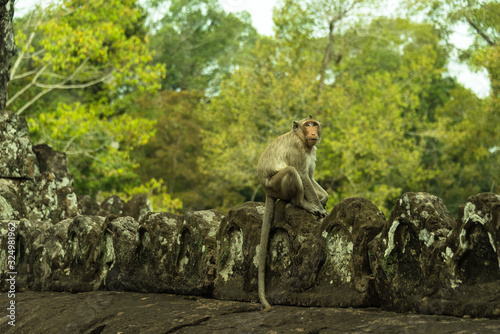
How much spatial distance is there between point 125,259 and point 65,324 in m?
1.06

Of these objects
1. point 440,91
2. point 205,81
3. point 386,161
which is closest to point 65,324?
point 386,161

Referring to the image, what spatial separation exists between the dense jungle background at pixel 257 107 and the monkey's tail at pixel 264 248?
11.6m

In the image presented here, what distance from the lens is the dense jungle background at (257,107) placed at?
16375 millimetres

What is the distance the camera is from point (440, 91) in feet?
102

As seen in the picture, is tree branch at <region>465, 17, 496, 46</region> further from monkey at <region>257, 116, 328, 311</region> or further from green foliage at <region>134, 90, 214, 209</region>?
monkey at <region>257, 116, 328, 311</region>

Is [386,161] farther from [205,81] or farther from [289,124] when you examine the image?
[205,81]

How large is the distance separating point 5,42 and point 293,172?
5.07 m

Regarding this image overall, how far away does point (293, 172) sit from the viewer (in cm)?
473

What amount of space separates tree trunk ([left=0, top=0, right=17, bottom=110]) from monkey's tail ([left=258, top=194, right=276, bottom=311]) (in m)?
5.10

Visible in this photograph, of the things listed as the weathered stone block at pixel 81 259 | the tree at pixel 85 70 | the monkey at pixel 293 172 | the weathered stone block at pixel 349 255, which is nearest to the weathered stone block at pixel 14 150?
the weathered stone block at pixel 81 259

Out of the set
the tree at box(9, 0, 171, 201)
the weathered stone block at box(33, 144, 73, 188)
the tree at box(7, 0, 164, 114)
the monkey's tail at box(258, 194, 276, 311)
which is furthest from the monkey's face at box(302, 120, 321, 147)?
the tree at box(7, 0, 164, 114)

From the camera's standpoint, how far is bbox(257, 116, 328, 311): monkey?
457 centimetres

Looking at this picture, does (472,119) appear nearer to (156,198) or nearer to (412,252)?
(156,198)

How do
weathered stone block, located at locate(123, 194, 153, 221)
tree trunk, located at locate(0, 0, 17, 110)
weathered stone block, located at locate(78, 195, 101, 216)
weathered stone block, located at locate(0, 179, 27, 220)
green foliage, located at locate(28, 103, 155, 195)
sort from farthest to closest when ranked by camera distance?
green foliage, located at locate(28, 103, 155, 195) → weathered stone block, located at locate(78, 195, 101, 216) → weathered stone block, located at locate(123, 194, 153, 221) → tree trunk, located at locate(0, 0, 17, 110) → weathered stone block, located at locate(0, 179, 27, 220)
